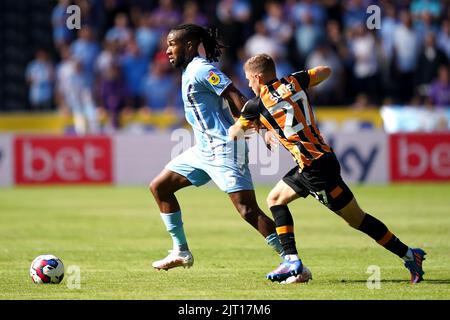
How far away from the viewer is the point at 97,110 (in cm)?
2378

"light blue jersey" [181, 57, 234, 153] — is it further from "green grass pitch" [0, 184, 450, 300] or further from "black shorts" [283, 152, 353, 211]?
"green grass pitch" [0, 184, 450, 300]

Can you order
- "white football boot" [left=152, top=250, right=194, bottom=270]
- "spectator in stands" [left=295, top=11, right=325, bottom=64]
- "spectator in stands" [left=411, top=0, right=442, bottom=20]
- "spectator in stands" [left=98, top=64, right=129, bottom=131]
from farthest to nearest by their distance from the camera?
1. "spectator in stands" [left=411, top=0, right=442, bottom=20]
2. "spectator in stands" [left=295, top=11, right=325, bottom=64]
3. "spectator in stands" [left=98, top=64, right=129, bottom=131]
4. "white football boot" [left=152, top=250, right=194, bottom=270]

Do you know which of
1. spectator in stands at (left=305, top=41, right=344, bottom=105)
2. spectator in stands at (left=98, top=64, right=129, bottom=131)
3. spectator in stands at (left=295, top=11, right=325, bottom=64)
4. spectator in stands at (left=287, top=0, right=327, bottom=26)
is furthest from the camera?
spectator in stands at (left=287, top=0, right=327, bottom=26)

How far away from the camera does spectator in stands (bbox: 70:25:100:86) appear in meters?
24.1

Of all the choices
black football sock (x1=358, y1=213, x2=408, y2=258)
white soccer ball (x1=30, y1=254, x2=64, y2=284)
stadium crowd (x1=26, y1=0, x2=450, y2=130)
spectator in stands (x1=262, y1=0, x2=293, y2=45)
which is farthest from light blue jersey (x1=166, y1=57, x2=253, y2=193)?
spectator in stands (x1=262, y1=0, x2=293, y2=45)

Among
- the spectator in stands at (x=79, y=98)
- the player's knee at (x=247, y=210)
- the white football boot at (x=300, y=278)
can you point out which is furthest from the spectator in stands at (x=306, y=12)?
the white football boot at (x=300, y=278)

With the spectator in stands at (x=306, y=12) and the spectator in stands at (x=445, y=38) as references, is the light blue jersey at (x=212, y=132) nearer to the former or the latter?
the spectator in stands at (x=306, y=12)

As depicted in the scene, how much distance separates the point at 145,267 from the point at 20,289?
5.92ft

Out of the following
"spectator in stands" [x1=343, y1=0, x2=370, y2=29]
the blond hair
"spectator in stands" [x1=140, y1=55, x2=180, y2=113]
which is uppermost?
"spectator in stands" [x1=343, y1=0, x2=370, y2=29]

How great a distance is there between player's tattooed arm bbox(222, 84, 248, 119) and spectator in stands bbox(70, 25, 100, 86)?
1497 cm

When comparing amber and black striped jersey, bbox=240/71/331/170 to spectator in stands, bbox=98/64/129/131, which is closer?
amber and black striped jersey, bbox=240/71/331/170

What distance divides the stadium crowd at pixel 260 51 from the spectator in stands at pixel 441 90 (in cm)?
2

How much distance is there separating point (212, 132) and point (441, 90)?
1463cm

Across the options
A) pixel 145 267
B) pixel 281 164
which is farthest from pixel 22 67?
pixel 145 267
